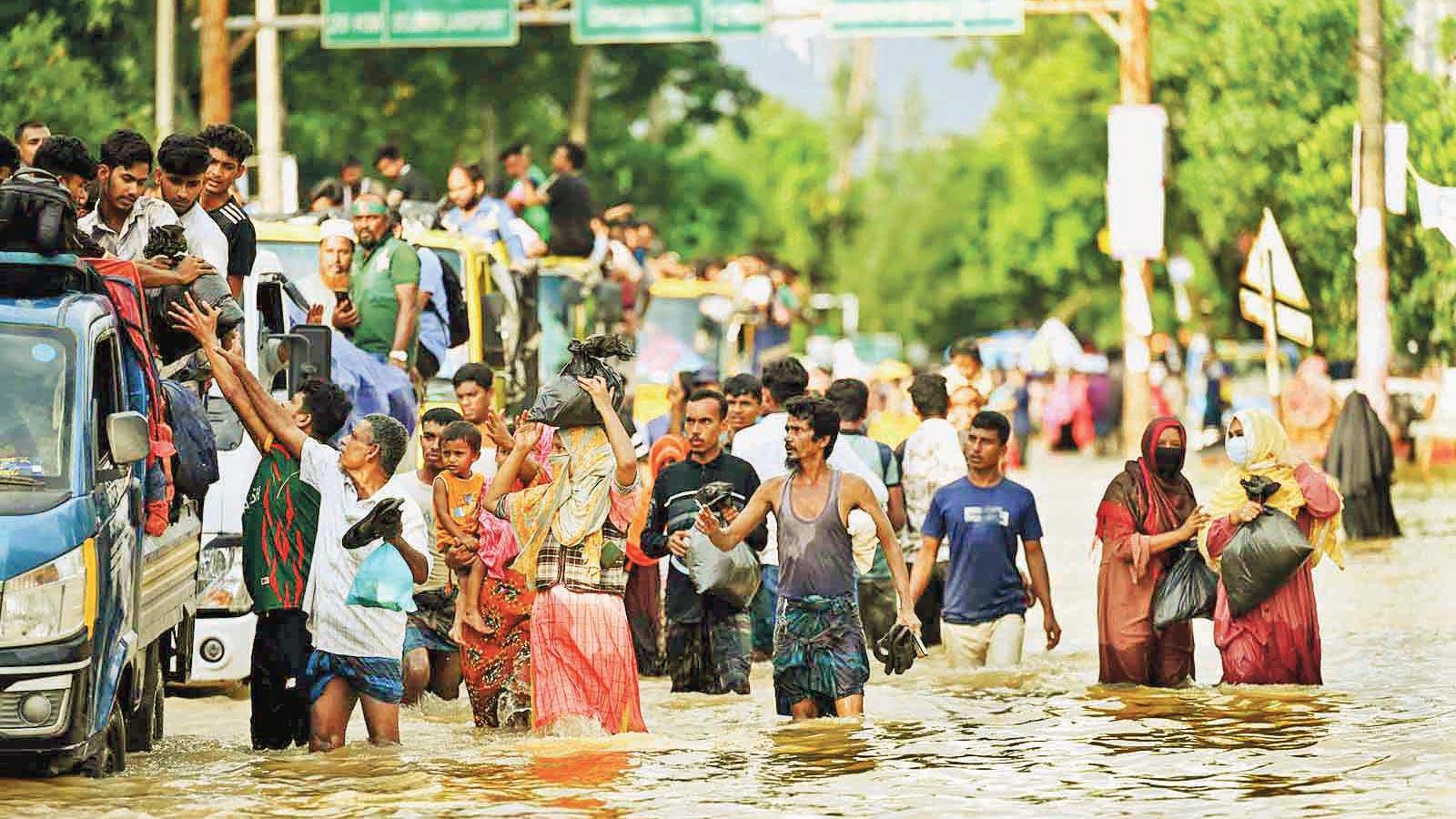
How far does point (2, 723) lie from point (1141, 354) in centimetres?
2658

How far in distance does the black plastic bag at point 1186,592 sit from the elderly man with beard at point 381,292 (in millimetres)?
4577

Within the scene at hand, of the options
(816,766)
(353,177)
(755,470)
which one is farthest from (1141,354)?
(816,766)

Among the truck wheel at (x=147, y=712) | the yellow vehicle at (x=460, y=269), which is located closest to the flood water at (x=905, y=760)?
the truck wheel at (x=147, y=712)

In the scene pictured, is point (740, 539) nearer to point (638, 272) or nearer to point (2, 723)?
point (2, 723)

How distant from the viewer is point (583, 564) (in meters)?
11.9

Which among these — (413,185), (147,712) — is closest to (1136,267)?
(413,185)

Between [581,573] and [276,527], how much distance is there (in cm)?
122

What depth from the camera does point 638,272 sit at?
25172 millimetres

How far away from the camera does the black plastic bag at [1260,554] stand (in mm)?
13781

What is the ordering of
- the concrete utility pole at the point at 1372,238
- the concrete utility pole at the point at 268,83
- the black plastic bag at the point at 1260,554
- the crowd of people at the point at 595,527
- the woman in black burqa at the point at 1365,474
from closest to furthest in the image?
the crowd of people at the point at 595,527
the black plastic bag at the point at 1260,554
the woman in black burqa at the point at 1365,474
the concrete utility pole at the point at 1372,238
the concrete utility pole at the point at 268,83

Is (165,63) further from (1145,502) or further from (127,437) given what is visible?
(127,437)

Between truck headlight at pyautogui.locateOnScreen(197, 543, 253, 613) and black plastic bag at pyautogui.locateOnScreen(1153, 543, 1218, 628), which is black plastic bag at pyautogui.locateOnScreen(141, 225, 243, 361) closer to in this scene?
truck headlight at pyautogui.locateOnScreen(197, 543, 253, 613)

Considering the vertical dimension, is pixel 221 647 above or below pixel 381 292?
below

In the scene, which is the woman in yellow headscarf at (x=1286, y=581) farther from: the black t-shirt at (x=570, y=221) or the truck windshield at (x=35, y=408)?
the black t-shirt at (x=570, y=221)
